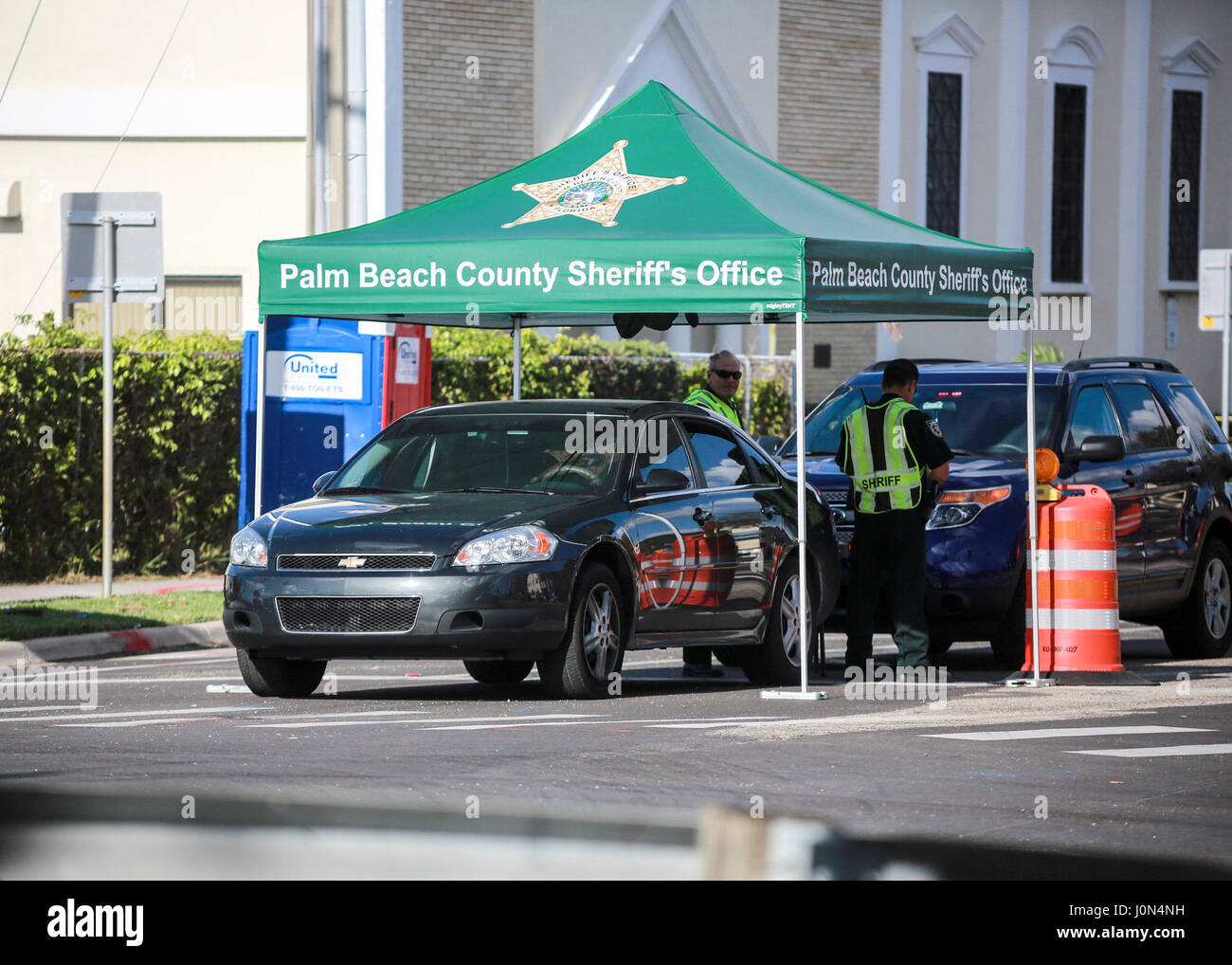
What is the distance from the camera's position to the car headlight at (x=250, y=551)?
11.3 m

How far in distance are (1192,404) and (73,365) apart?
9775 millimetres

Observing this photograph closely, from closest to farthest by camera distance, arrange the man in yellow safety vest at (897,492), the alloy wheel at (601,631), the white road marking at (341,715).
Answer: the white road marking at (341,715), the alloy wheel at (601,631), the man in yellow safety vest at (897,492)

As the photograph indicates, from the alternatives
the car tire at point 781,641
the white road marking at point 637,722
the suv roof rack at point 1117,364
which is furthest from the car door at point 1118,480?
the white road marking at point 637,722

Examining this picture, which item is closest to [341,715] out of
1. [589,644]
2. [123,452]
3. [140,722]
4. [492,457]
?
[140,722]

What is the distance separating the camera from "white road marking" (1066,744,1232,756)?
9.55 m

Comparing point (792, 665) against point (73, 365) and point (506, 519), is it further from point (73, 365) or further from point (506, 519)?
point (73, 365)

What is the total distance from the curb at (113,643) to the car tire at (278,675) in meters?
3.15

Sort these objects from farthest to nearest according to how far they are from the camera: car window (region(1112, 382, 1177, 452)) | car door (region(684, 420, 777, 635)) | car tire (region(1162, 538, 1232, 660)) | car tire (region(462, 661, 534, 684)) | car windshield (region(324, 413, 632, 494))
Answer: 1. car tire (region(1162, 538, 1232, 660))
2. car window (region(1112, 382, 1177, 452))
3. car tire (region(462, 661, 534, 684))
4. car door (region(684, 420, 777, 635))
5. car windshield (region(324, 413, 632, 494))

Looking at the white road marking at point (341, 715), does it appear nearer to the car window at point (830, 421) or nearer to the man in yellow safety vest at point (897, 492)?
the man in yellow safety vest at point (897, 492)

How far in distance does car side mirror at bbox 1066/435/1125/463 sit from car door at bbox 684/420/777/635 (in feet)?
6.93

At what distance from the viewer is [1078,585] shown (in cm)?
1298

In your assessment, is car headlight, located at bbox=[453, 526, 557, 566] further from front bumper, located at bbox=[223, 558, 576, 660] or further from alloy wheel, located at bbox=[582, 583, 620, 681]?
alloy wheel, located at bbox=[582, 583, 620, 681]

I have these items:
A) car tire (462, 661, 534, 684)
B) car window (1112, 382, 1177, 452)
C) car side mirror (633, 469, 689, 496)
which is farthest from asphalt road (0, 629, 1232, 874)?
car window (1112, 382, 1177, 452)
